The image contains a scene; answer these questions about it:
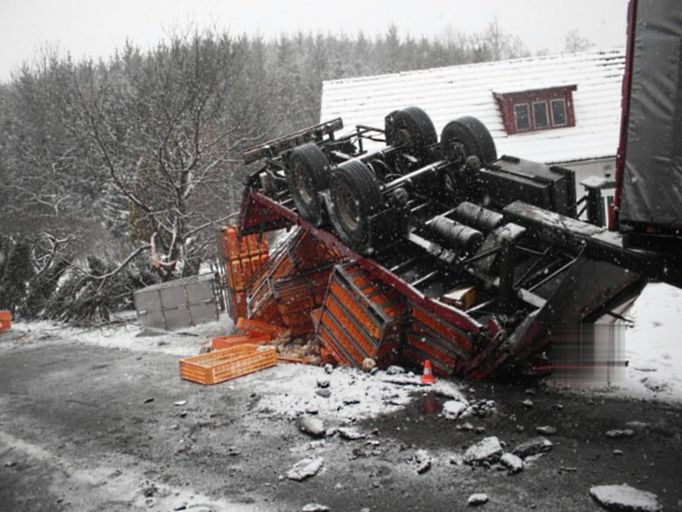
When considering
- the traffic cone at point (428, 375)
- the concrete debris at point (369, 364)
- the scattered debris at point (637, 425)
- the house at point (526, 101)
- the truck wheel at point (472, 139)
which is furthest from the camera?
the house at point (526, 101)

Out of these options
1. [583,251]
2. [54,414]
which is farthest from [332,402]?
[54,414]

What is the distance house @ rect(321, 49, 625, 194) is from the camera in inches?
681

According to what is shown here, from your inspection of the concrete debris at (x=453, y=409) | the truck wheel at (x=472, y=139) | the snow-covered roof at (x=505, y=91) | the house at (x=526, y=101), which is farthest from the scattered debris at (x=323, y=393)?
the snow-covered roof at (x=505, y=91)

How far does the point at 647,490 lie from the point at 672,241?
179cm

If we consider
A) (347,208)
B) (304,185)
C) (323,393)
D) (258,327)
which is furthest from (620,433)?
(258,327)

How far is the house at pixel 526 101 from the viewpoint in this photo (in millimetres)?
17297

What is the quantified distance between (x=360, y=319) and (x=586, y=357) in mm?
2659

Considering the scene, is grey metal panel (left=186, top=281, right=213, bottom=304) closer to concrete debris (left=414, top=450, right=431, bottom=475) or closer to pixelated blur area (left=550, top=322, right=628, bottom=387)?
pixelated blur area (left=550, top=322, right=628, bottom=387)

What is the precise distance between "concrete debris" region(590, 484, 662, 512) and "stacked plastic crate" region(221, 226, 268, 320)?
8648 mm

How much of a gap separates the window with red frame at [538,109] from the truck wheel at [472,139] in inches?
402

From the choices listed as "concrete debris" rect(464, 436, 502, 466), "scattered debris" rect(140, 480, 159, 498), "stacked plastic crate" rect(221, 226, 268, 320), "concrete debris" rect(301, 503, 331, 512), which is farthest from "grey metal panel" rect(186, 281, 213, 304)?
"concrete debris" rect(301, 503, 331, 512)

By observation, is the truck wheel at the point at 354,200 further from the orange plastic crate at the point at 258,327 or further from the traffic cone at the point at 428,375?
the orange plastic crate at the point at 258,327

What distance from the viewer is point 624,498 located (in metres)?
3.97

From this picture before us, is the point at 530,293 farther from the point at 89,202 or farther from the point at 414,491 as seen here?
the point at 89,202
